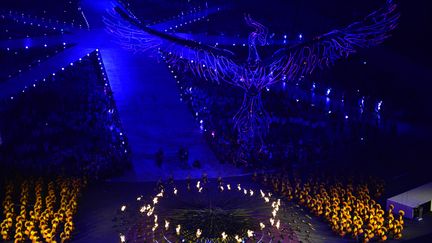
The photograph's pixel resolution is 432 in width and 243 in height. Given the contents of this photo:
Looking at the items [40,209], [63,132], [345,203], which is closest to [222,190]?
[345,203]

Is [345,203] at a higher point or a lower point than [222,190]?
lower

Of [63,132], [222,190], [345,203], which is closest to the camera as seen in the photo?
[345,203]

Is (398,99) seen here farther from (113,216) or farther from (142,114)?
(113,216)

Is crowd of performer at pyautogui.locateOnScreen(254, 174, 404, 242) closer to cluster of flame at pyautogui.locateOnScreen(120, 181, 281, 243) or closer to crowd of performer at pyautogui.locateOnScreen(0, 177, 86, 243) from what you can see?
cluster of flame at pyautogui.locateOnScreen(120, 181, 281, 243)

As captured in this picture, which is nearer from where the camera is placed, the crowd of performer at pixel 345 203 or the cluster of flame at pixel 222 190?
the cluster of flame at pixel 222 190

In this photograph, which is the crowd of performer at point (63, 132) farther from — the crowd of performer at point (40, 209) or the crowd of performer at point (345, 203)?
the crowd of performer at point (345, 203)

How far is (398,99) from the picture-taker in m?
23.2

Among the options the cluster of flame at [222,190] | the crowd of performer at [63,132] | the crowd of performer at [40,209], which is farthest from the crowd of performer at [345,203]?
the crowd of performer at [40,209]

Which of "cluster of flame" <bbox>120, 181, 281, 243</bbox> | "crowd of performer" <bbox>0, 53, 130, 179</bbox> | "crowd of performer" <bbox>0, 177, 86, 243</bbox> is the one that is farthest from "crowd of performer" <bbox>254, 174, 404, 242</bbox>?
"crowd of performer" <bbox>0, 177, 86, 243</bbox>

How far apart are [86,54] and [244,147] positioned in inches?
602

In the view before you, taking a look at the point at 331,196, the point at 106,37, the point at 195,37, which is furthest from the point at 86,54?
the point at 331,196

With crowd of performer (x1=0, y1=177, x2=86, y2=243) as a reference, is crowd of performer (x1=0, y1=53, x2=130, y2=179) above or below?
above

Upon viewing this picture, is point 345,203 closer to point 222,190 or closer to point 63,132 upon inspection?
point 222,190

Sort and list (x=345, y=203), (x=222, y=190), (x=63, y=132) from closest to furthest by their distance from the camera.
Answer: (x=345, y=203), (x=222, y=190), (x=63, y=132)
